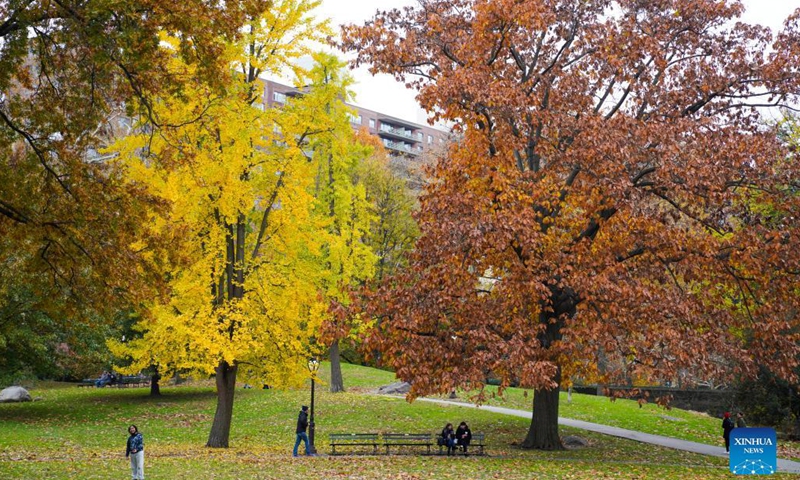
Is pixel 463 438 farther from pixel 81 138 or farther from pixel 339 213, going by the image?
pixel 339 213

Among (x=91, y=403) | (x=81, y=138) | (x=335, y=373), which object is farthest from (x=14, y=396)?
(x=81, y=138)

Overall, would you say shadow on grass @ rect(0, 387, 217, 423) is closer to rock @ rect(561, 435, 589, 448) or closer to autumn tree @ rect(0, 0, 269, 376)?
rock @ rect(561, 435, 589, 448)

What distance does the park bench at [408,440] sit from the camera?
20.0 meters

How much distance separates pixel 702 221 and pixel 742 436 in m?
7.78

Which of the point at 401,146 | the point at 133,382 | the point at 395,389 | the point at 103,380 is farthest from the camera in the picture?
the point at 401,146

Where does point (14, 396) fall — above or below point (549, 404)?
below

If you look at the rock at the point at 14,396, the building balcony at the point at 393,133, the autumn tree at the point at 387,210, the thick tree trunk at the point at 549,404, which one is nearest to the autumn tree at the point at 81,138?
the thick tree trunk at the point at 549,404

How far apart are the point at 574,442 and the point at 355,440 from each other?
22.2 feet

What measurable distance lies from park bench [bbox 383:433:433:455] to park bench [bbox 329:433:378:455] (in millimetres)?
354

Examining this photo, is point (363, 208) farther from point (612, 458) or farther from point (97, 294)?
point (97, 294)

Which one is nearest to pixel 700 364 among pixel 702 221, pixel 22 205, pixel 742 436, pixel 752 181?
pixel 702 221

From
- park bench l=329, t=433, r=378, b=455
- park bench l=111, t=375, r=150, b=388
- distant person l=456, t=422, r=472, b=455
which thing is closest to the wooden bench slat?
park bench l=329, t=433, r=378, b=455

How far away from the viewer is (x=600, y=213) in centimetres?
1925

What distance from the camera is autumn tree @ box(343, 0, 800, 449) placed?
55.3 ft
